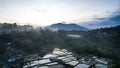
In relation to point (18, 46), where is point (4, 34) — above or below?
above

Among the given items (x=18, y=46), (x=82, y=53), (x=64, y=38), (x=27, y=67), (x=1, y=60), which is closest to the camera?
(x=27, y=67)

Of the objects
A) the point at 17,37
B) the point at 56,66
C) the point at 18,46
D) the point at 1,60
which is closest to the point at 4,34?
the point at 17,37

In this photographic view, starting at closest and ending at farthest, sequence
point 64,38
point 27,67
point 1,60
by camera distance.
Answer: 1. point 27,67
2. point 1,60
3. point 64,38

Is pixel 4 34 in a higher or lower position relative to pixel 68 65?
higher

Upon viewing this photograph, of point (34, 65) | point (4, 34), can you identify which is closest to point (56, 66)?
point (34, 65)

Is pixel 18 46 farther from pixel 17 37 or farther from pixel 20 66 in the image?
pixel 20 66

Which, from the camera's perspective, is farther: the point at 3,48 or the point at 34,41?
the point at 34,41

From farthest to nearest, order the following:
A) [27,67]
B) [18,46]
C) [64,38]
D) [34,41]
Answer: [64,38] → [34,41] → [18,46] → [27,67]

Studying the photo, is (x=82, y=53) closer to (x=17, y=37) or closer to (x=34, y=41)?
(x=34, y=41)

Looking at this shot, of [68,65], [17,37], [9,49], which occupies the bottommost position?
[68,65]
